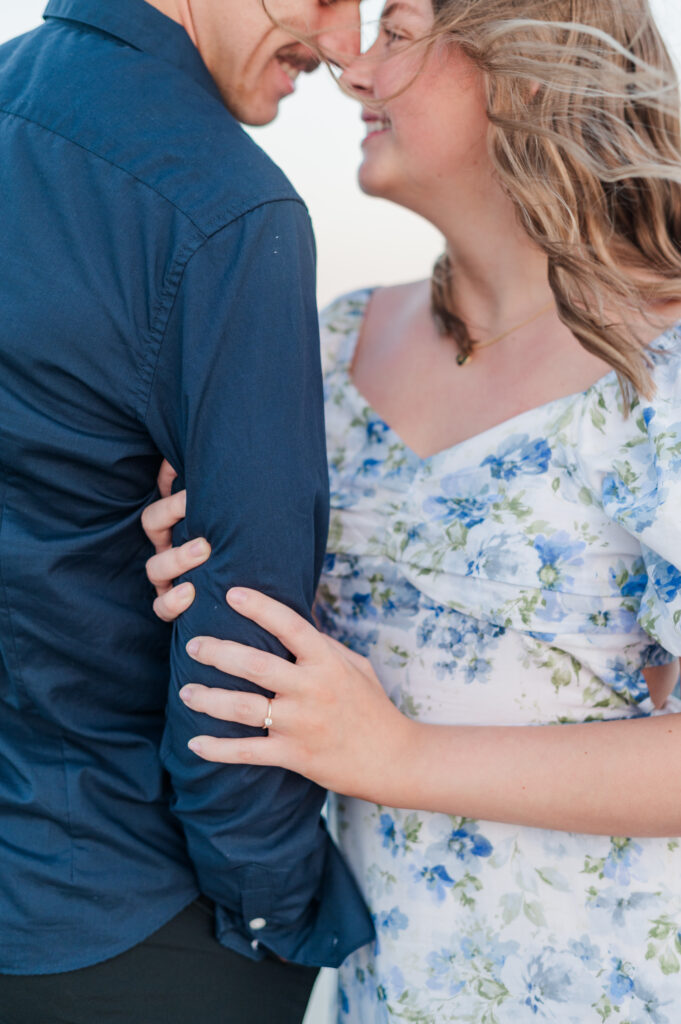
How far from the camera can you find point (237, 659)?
101 centimetres

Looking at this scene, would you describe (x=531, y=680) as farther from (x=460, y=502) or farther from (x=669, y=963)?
(x=669, y=963)

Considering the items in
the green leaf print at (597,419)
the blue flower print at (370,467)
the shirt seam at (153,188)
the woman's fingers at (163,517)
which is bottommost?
the blue flower print at (370,467)

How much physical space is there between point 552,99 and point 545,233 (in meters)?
0.18

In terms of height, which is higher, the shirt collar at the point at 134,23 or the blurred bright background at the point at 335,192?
the shirt collar at the point at 134,23

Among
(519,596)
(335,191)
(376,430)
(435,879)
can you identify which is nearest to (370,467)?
(376,430)

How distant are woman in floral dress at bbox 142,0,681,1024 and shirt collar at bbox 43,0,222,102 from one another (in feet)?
1.43

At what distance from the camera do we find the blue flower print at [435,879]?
1269 millimetres

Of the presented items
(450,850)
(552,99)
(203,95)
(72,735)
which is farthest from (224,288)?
(450,850)

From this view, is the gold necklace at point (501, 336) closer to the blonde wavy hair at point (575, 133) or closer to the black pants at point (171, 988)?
the blonde wavy hair at point (575, 133)

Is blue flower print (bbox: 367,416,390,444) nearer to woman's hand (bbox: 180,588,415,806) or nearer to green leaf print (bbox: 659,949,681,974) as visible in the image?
woman's hand (bbox: 180,588,415,806)

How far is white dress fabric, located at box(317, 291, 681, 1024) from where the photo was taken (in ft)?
3.91

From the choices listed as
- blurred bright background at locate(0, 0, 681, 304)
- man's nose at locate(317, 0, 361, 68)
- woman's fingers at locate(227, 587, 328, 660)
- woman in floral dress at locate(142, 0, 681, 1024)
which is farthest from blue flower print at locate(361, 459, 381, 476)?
blurred bright background at locate(0, 0, 681, 304)

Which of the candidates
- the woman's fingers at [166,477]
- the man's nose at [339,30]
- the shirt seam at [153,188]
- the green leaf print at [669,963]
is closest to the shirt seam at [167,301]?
the shirt seam at [153,188]

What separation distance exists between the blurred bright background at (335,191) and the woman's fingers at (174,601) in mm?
3425
